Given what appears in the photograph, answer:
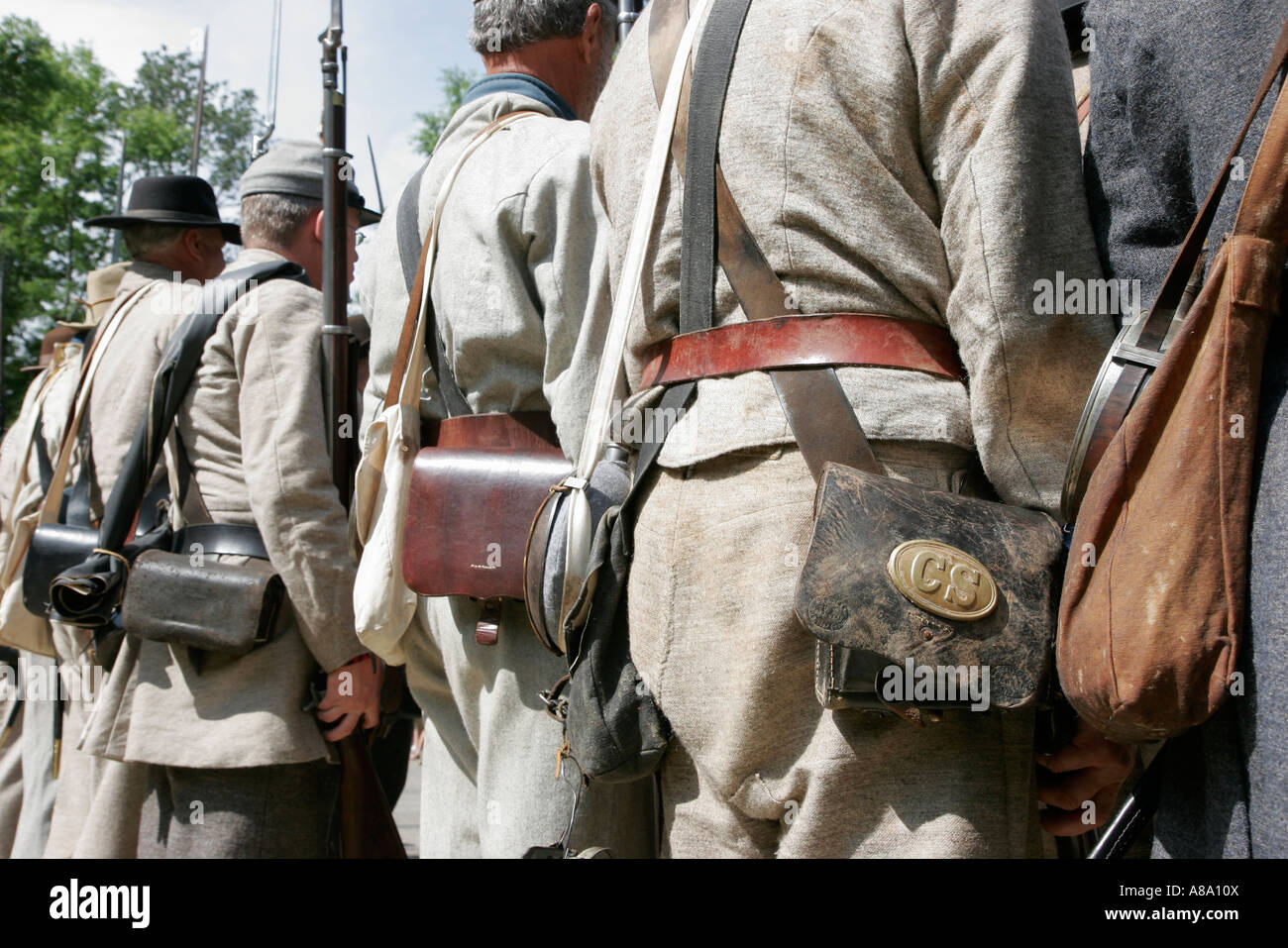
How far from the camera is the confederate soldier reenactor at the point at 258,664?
3.20 m

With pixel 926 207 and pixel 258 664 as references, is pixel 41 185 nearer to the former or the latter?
pixel 258 664

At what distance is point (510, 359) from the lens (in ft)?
8.52

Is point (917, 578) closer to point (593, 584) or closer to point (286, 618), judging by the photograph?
point (593, 584)

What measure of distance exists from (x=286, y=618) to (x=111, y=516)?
2.08 ft

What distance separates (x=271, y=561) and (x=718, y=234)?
1.97 m

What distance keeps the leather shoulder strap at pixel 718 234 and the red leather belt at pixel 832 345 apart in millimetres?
25

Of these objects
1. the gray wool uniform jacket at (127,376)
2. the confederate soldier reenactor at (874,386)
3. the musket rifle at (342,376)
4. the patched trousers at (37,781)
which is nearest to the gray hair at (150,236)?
the gray wool uniform jacket at (127,376)

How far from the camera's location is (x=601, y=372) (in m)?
1.98

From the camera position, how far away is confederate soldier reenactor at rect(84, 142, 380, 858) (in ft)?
10.5

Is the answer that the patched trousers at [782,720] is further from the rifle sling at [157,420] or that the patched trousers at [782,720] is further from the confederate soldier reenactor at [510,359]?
the rifle sling at [157,420]

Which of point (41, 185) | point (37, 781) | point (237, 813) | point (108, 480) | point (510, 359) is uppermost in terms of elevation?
point (41, 185)

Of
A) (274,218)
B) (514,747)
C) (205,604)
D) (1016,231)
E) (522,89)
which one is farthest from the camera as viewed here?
(274,218)

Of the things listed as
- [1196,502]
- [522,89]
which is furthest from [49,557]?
[1196,502]
